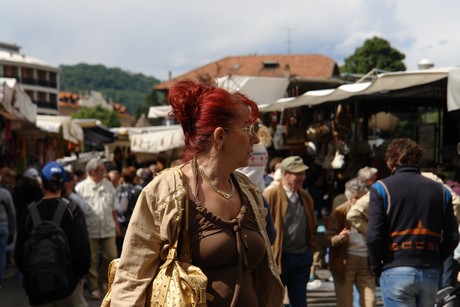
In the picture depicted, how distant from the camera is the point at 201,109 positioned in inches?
112

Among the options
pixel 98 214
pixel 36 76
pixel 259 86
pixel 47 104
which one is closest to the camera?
pixel 98 214

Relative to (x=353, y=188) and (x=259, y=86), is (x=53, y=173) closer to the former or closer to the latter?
(x=353, y=188)

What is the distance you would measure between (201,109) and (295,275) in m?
3.87

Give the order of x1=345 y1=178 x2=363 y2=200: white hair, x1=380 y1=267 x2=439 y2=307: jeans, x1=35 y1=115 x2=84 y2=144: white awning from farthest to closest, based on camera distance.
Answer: x1=35 y1=115 x2=84 y2=144: white awning, x1=345 y1=178 x2=363 y2=200: white hair, x1=380 y1=267 x2=439 y2=307: jeans

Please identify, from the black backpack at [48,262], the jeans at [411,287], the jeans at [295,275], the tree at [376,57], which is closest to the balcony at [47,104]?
the tree at [376,57]

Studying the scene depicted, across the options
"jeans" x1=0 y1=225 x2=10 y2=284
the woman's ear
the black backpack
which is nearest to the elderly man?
"jeans" x1=0 y1=225 x2=10 y2=284

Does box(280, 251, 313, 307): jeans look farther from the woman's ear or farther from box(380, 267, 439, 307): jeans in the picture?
the woman's ear

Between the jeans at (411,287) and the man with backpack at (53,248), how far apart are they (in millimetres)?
2144

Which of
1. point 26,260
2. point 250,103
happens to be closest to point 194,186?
point 250,103

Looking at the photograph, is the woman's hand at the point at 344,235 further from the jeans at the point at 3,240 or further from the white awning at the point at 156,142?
the white awning at the point at 156,142

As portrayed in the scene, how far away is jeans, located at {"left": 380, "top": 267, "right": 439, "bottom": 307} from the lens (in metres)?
4.69

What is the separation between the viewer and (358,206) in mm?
6172

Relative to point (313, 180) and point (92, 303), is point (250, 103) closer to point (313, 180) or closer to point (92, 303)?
point (92, 303)

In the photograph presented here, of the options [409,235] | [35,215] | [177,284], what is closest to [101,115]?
[35,215]
